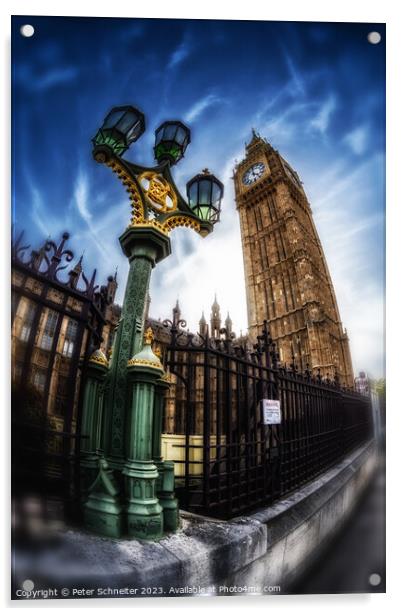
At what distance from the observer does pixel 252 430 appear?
4090mm

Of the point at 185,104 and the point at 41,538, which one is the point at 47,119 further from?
the point at 41,538

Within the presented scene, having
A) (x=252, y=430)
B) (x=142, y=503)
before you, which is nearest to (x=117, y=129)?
(x=142, y=503)

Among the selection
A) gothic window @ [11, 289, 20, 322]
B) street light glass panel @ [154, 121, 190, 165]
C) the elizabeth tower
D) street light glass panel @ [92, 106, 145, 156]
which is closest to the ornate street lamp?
street light glass panel @ [92, 106, 145, 156]

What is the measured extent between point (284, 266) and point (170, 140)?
31657mm

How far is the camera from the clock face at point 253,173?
36.0 meters

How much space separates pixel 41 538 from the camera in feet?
7.58

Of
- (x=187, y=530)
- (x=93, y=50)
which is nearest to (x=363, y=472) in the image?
(x=187, y=530)

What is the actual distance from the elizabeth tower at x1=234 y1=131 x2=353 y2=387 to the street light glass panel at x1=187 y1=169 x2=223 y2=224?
25.2 m

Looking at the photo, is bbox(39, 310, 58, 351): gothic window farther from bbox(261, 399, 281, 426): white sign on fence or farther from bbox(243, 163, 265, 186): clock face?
bbox(243, 163, 265, 186): clock face

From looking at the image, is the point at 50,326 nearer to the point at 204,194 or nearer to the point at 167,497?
the point at 204,194

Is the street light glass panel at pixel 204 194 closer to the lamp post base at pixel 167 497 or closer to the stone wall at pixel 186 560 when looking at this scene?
the lamp post base at pixel 167 497

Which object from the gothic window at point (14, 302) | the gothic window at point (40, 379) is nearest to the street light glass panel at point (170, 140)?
the gothic window at point (14, 302)

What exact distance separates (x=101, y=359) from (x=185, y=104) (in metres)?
3.31

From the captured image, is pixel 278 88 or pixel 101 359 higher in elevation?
pixel 278 88
